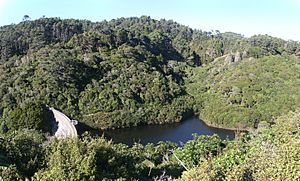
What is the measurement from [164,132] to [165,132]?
0.33 feet

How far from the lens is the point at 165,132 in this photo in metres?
42.1

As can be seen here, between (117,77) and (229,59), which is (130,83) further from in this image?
(229,59)

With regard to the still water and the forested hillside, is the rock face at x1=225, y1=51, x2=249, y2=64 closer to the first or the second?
the forested hillside

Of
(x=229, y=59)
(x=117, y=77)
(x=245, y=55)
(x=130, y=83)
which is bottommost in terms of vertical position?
(x=130, y=83)

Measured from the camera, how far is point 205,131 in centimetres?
Answer: 4300

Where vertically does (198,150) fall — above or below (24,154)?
below

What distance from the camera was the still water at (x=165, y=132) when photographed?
38875 mm

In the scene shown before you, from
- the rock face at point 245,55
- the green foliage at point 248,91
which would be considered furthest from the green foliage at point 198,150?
the rock face at point 245,55

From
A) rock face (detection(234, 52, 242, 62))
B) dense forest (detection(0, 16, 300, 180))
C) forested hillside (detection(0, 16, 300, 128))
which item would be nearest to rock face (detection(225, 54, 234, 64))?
forested hillside (detection(0, 16, 300, 128))

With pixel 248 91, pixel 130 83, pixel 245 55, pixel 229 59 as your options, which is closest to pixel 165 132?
pixel 130 83

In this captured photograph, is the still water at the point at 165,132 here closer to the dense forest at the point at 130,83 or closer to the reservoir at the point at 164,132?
the reservoir at the point at 164,132

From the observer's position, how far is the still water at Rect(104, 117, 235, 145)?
128ft

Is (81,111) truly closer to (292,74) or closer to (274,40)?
(292,74)

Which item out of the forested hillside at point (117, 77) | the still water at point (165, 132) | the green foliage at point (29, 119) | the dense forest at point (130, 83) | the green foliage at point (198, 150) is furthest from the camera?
the forested hillside at point (117, 77)
